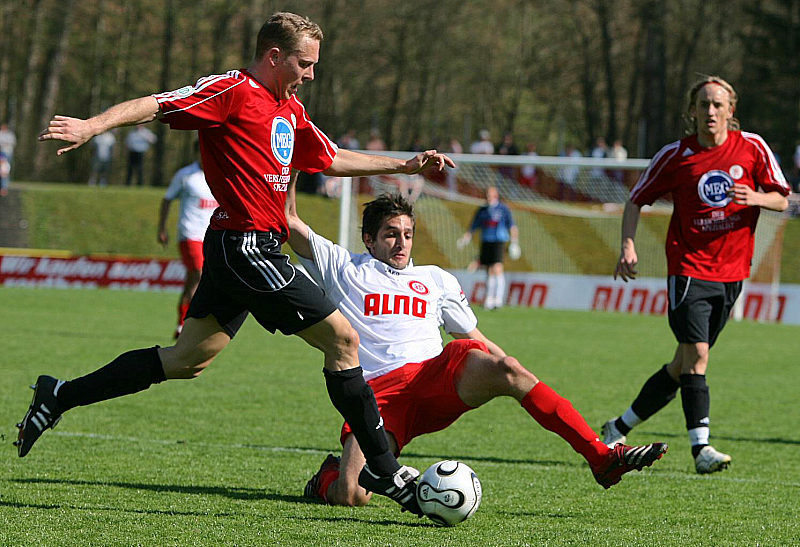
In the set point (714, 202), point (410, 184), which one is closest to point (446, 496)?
point (714, 202)

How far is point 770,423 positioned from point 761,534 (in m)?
3.93

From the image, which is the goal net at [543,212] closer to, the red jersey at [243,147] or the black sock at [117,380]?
the black sock at [117,380]

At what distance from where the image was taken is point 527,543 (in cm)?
453

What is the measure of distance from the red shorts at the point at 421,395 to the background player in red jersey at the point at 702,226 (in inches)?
64.5

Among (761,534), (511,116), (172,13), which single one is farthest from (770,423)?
(511,116)

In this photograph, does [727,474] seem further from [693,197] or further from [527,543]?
[527,543]

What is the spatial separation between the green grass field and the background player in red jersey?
0.49 meters

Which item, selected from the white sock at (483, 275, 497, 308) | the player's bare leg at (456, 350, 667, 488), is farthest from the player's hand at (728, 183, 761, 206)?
the white sock at (483, 275, 497, 308)

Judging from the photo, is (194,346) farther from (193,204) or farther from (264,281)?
(193,204)

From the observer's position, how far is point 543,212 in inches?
955

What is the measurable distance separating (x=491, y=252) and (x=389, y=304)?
47.8 ft

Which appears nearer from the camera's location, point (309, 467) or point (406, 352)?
point (406, 352)

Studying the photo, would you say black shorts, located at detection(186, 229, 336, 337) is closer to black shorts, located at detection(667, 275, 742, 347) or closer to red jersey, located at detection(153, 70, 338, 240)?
red jersey, located at detection(153, 70, 338, 240)

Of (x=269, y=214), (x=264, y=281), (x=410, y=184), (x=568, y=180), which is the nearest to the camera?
(x=264, y=281)
